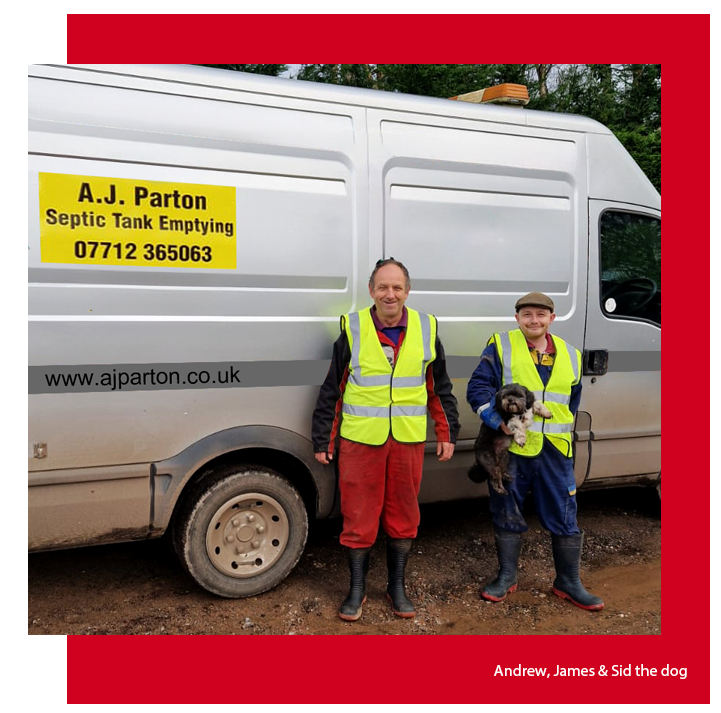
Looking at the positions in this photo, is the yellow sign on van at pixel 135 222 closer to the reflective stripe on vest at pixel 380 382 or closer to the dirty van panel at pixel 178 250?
the dirty van panel at pixel 178 250

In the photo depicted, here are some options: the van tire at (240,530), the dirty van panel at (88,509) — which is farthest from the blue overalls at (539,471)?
the dirty van panel at (88,509)

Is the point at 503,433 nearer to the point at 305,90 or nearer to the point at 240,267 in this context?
the point at 240,267

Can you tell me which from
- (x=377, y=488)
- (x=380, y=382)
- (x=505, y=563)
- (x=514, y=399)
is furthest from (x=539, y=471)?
(x=380, y=382)

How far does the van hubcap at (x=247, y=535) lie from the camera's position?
346cm

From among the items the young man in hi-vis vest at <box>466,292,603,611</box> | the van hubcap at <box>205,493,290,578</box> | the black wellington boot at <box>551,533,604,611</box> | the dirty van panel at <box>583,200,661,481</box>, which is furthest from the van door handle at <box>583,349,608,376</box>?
the van hubcap at <box>205,493,290,578</box>

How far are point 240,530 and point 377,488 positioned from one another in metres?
0.74

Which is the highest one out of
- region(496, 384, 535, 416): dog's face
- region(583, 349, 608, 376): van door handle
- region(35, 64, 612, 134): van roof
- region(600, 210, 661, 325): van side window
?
region(35, 64, 612, 134): van roof

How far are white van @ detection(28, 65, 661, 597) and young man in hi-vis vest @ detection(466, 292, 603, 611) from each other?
13.4 inches

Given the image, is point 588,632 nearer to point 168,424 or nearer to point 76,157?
point 168,424

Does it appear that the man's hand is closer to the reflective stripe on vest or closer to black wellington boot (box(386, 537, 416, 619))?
the reflective stripe on vest

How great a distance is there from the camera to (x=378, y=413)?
3.35m

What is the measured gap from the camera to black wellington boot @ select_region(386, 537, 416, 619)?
3514 millimetres

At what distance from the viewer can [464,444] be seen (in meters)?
4.00

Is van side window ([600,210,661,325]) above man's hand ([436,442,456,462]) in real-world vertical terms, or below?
above
